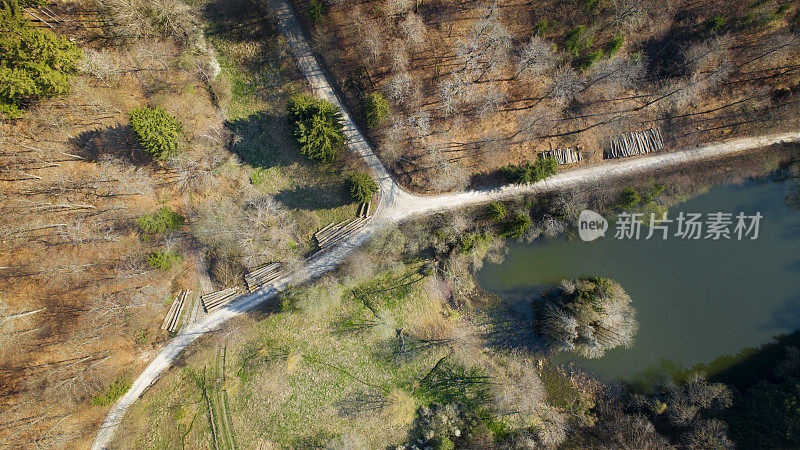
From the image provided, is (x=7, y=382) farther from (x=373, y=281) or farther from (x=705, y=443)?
(x=705, y=443)

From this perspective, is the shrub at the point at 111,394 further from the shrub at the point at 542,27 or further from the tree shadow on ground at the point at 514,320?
the shrub at the point at 542,27

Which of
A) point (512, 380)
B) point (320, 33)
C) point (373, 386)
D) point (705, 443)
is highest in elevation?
point (320, 33)

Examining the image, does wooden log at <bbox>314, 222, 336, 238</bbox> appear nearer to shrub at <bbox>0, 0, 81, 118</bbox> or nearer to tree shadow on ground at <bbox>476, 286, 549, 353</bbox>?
tree shadow on ground at <bbox>476, 286, 549, 353</bbox>

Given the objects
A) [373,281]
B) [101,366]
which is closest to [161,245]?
[101,366]

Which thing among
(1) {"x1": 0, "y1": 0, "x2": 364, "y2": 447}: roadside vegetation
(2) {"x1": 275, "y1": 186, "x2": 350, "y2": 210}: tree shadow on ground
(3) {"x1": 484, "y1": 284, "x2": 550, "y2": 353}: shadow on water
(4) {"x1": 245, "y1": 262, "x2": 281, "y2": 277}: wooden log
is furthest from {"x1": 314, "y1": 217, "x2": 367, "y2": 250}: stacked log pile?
(3) {"x1": 484, "y1": 284, "x2": 550, "y2": 353}: shadow on water

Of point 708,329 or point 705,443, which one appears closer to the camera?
point 705,443

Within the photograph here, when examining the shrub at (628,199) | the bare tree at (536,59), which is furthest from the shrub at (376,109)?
the shrub at (628,199)


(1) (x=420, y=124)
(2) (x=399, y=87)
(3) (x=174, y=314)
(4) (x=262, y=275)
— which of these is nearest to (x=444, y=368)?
(4) (x=262, y=275)
